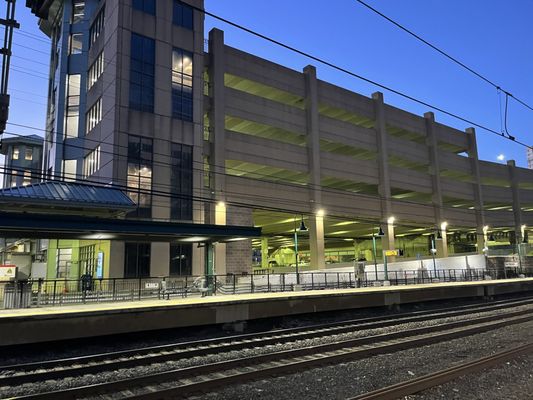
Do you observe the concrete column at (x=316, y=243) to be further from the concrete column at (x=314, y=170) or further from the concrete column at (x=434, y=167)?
the concrete column at (x=434, y=167)

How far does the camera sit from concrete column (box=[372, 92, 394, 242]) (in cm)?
5897

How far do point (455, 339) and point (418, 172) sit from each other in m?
54.2

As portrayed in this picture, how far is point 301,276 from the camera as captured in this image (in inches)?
1416

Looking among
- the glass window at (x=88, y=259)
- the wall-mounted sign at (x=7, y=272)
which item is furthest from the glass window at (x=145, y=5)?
the wall-mounted sign at (x=7, y=272)

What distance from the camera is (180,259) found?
39.9m

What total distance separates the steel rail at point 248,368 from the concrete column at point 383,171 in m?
44.1

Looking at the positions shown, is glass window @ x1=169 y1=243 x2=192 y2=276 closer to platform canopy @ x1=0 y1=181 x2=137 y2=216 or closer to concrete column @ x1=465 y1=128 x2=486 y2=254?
platform canopy @ x1=0 y1=181 x2=137 y2=216

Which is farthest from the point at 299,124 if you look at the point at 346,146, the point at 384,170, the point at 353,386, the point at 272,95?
the point at 353,386

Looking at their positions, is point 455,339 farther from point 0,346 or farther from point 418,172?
point 418,172

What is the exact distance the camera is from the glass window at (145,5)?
4222 centimetres

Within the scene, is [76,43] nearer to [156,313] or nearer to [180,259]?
[180,259]

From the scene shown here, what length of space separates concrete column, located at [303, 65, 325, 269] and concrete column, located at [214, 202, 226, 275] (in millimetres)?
12515

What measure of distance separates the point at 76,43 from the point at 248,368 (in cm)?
5352

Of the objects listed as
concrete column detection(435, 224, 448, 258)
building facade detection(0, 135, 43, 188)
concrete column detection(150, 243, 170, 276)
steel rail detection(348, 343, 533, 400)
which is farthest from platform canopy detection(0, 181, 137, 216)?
building facade detection(0, 135, 43, 188)
